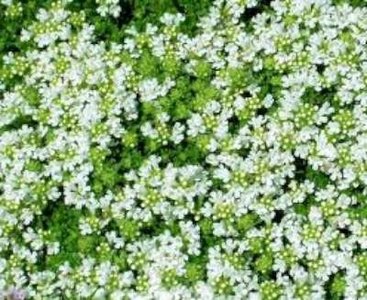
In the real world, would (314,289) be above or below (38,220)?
below

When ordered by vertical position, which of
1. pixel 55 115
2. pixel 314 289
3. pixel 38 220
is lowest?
pixel 314 289

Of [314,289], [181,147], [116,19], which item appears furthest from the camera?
[116,19]

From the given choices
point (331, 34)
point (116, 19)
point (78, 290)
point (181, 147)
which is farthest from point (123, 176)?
point (331, 34)

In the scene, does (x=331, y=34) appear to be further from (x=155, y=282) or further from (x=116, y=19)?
(x=155, y=282)

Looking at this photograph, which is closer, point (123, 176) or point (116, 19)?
point (123, 176)

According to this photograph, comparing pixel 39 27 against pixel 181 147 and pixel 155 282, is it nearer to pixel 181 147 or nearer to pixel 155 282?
pixel 181 147

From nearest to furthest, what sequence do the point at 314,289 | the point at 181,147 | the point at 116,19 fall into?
the point at 314,289
the point at 181,147
the point at 116,19

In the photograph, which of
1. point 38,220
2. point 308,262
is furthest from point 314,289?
point 38,220
